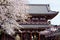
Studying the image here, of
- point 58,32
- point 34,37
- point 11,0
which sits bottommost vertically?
point 34,37

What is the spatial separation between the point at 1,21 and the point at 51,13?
15.1 m

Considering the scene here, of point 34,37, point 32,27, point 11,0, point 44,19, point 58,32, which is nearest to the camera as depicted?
point 11,0

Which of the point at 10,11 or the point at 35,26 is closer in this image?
the point at 10,11

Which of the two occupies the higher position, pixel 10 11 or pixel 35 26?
pixel 10 11

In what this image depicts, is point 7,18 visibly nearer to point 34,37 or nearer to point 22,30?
point 22,30

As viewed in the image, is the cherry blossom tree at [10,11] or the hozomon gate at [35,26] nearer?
the cherry blossom tree at [10,11]

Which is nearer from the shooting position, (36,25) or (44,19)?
(36,25)

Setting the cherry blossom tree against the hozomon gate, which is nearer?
the cherry blossom tree

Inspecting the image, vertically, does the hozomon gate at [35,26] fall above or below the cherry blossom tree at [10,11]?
below

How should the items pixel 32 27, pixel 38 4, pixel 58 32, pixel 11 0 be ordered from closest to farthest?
1. pixel 11 0
2. pixel 58 32
3. pixel 32 27
4. pixel 38 4

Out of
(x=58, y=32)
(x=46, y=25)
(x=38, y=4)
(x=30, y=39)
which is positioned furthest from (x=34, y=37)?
(x=38, y=4)

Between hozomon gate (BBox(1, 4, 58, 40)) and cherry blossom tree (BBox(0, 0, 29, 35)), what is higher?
cherry blossom tree (BBox(0, 0, 29, 35))

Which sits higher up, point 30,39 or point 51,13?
point 51,13

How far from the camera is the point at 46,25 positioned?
24.5 m
